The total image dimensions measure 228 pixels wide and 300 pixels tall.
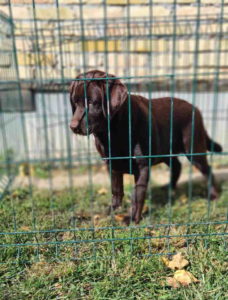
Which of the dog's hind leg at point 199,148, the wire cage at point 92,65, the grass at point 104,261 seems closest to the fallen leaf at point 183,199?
the wire cage at point 92,65

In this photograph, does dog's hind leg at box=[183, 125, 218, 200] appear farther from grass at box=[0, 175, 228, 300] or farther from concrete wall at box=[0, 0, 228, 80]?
concrete wall at box=[0, 0, 228, 80]

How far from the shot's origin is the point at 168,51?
14.2ft

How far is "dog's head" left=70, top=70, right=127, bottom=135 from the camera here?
2230 millimetres

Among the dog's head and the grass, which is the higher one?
the dog's head

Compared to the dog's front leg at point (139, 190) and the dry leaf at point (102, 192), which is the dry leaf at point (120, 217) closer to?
the dog's front leg at point (139, 190)

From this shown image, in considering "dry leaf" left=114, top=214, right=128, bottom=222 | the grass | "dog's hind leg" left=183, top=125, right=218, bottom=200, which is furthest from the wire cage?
the grass

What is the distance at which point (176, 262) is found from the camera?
2041mm

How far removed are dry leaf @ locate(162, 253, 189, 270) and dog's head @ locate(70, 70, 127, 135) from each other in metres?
1.02

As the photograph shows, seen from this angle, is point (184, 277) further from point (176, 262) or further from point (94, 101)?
point (94, 101)

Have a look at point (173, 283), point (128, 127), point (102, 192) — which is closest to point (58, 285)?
point (173, 283)

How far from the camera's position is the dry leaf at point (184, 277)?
192 centimetres

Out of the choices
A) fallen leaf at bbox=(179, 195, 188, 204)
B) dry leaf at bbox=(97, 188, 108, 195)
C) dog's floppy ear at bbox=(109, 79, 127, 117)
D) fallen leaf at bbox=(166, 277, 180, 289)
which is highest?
dog's floppy ear at bbox=(109, 79, 127, 117)

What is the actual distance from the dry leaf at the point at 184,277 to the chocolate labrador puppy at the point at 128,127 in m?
0.70

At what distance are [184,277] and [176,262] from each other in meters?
0.12
